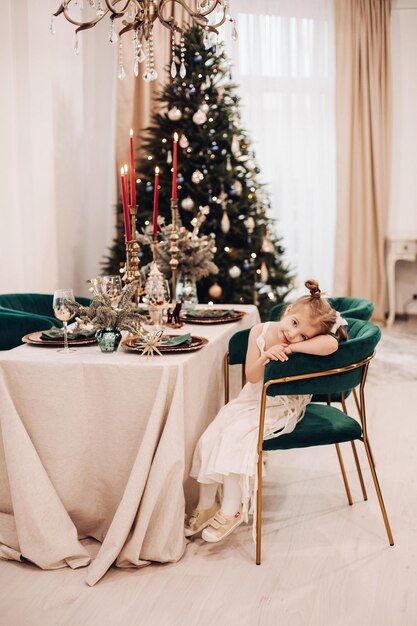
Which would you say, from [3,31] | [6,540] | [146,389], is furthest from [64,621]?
[3,31]

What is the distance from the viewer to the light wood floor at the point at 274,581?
205 cm

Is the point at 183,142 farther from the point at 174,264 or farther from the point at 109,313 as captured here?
the point at 109,313

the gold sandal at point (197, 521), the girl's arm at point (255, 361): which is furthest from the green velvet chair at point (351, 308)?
the gold sandal at point (197, 521)

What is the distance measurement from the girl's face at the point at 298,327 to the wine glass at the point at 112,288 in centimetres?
62

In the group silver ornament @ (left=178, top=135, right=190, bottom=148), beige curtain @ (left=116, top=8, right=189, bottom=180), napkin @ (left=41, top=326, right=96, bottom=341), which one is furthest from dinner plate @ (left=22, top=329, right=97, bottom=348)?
beige curtain @ (left=116, top=8, right=189, bottom=180)

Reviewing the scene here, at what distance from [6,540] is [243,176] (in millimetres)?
3507

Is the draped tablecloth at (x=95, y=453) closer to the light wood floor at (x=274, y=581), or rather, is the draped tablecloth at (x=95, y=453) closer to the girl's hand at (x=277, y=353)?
the light wood floor at (x=274, y=581)

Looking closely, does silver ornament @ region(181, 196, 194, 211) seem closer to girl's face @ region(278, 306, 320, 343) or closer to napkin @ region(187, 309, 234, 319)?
napkin @ region(187, 309, 234, 319)

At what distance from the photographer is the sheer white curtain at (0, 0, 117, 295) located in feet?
14.8

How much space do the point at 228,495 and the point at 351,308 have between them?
47.7 inches

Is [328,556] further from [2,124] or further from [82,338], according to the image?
[2,124]

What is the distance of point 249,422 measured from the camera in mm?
2459

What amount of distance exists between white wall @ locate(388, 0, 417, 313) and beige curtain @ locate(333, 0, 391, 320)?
0.21 m

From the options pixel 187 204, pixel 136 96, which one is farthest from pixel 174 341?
pixel 136 96
